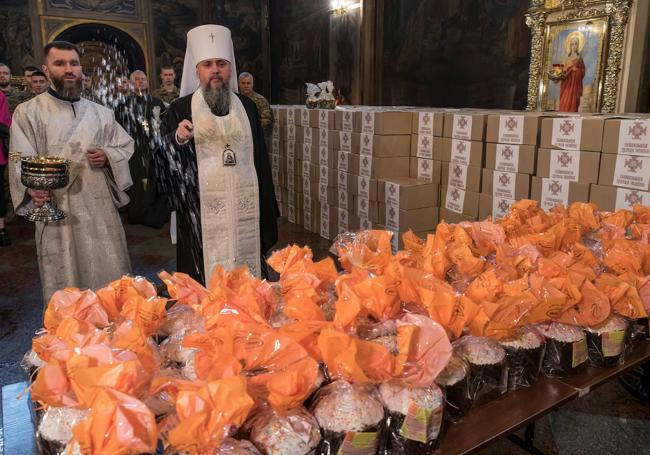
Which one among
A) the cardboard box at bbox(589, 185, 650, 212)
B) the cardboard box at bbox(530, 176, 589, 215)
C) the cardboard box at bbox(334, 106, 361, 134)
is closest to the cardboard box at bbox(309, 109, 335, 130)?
the cardboard box at bbox(334, 106, 361, 134)

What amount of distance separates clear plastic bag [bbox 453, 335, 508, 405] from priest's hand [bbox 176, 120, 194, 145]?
2.46m

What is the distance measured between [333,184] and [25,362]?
506 centimetres

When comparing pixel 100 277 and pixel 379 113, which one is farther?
pixel 379 113

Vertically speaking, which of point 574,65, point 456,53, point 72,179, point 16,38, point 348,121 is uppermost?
point 16,38

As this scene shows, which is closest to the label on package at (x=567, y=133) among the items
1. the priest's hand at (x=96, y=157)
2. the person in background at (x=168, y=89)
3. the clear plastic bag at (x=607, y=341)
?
the clear plastic bag at (x=607, y=341)

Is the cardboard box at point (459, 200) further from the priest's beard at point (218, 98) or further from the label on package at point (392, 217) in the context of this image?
the priest's beard at point (218, 98)

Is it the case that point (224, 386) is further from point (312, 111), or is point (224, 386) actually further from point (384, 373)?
point (312, 111)

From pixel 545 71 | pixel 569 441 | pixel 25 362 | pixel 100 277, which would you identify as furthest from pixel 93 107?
pixel 545 71

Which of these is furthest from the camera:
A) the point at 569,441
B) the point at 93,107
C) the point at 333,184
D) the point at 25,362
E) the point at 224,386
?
the point at 333,184

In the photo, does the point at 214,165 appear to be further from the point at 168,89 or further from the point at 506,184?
the point at 168,89

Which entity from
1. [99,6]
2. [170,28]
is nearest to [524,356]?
[99,6]

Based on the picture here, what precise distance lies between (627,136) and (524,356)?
7.73 feet

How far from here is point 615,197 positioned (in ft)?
10.6

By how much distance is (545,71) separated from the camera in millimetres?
6973
